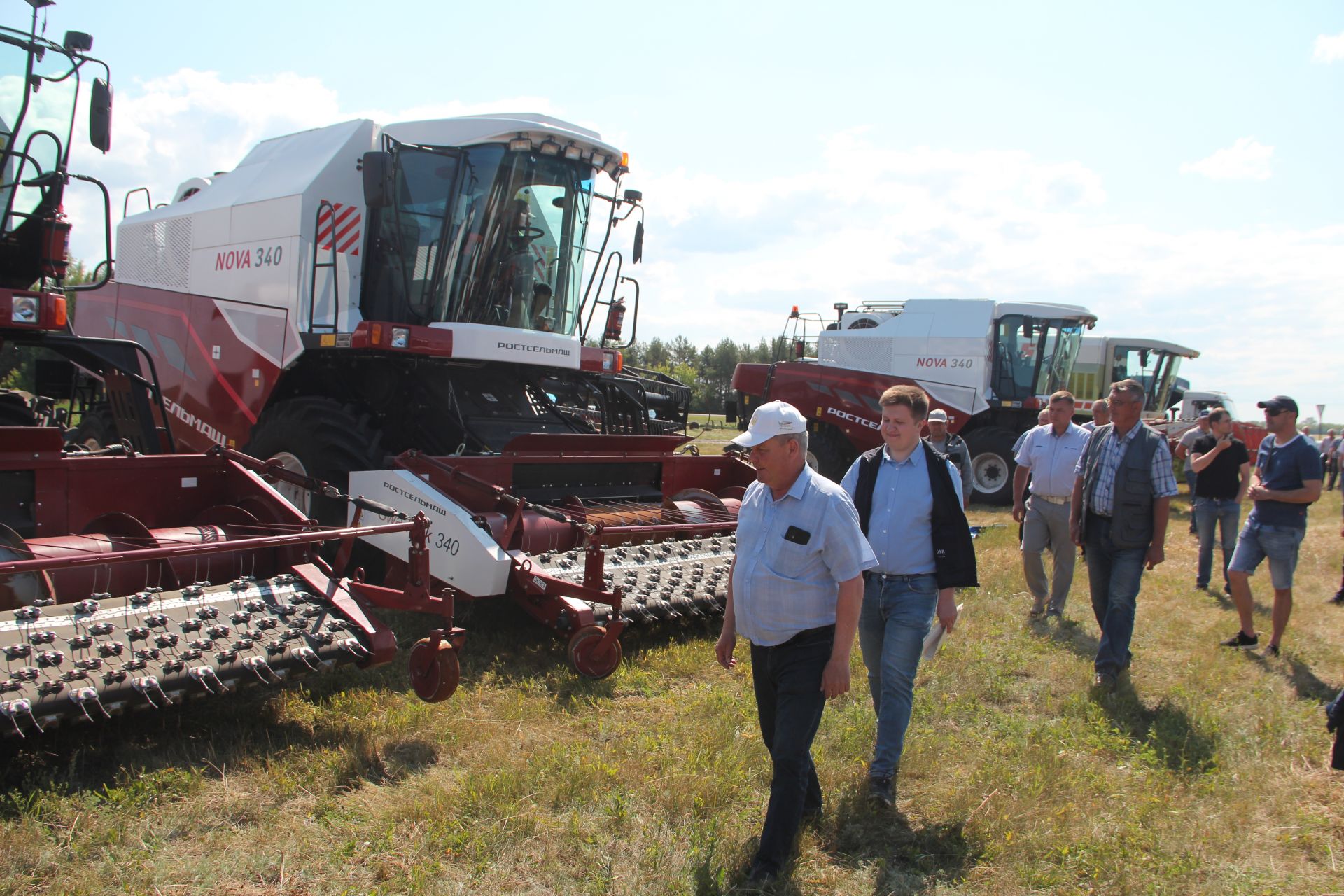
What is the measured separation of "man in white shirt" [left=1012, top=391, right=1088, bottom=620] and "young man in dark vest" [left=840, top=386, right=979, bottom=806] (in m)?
3.18

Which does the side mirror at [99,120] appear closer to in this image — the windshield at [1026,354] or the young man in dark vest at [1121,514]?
the young man in dark vest at [1121,514]

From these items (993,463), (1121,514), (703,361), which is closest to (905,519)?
(1121,514)

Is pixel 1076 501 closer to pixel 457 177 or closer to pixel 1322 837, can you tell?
pixel 1322 837

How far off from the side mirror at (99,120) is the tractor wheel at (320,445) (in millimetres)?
2063

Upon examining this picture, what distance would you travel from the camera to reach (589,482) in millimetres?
6914

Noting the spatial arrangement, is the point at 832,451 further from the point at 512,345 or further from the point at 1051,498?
the point at 512,345

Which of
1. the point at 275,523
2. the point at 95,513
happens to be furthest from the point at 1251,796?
the point at 95,513

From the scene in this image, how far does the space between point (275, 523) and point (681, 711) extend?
2.18m

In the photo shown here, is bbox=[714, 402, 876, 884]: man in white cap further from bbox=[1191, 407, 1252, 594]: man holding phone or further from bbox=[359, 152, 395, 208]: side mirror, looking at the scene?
bbox=[1191, 407, 1252, 594]: man holding phone

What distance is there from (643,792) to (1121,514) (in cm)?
295

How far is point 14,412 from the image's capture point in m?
5.68

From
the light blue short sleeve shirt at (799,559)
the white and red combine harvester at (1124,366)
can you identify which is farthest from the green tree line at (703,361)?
the light blue short sleeve shirt at (799,559)

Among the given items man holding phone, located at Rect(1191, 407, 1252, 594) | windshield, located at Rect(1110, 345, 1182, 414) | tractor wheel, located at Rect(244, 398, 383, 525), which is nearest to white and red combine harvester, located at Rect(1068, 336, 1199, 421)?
windshield, located at Rect(1110, 345, 1182, 414)

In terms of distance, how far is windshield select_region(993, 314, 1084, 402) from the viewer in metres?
15.0
